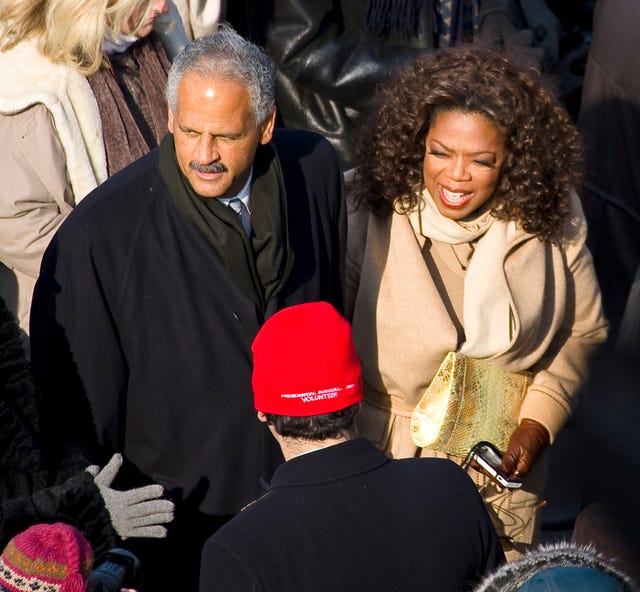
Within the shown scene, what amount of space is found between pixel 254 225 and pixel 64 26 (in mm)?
998

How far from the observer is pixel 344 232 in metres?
3.53

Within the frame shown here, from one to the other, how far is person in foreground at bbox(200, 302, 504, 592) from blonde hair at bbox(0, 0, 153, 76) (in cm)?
150

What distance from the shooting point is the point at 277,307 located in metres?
3.26

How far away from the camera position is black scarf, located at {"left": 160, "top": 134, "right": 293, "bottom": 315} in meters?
3.06

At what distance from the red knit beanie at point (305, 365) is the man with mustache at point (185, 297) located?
0.60 m

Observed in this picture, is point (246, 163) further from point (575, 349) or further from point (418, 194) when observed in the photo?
point (575, 349)

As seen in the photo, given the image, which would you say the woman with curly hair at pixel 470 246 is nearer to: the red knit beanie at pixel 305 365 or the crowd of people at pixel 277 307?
the crowd of people at pixel 277 307

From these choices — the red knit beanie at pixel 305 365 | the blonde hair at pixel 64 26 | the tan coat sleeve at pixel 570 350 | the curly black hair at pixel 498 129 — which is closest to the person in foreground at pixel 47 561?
the red knit beanie at pixel 305 365

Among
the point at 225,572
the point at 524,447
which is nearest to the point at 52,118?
the point at 524,447

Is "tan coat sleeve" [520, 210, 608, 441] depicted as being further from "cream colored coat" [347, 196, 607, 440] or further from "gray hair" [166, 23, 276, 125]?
"gray hair" [166, 23, 276, 125]

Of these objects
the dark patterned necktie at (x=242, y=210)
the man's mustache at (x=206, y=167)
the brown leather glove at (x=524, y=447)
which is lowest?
the brown leather glove at (x=524, y=447)

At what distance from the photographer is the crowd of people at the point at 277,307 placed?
8.23ft

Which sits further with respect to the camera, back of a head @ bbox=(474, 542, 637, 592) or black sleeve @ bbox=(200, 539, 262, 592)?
black sleeve @ bbox=(200, 539, 262, 592)

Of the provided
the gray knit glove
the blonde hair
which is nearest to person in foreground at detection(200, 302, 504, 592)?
the gray knit glove
